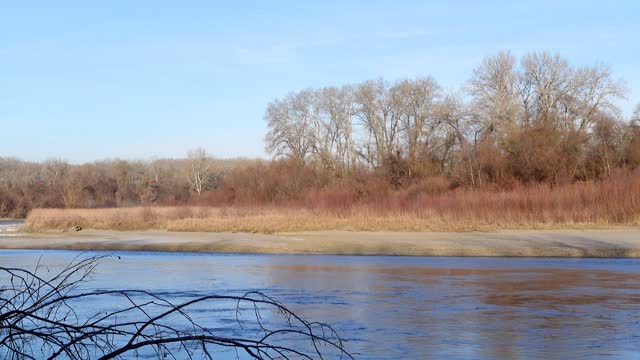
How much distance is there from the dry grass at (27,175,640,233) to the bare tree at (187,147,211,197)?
55.8 m

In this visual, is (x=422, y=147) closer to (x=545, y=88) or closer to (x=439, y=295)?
(x=545, y=88)

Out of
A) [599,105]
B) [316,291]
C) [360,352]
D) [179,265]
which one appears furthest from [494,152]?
[360,352]

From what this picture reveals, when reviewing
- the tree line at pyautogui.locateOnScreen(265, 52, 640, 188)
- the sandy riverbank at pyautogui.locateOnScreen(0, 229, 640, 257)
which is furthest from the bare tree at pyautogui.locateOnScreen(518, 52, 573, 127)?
the sandy riverbank at pyautogui.locateOnScreen(0, 229, 640, 257)

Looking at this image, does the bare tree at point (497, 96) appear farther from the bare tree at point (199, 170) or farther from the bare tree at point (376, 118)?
the bare tree at point (199, 170)

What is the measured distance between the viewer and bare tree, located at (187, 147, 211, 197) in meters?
101

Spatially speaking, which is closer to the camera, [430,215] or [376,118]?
[430,215]

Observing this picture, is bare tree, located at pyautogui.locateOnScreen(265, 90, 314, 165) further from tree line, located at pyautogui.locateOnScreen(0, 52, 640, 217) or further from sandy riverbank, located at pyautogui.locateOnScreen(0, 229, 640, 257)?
sandy riverbank, located at pyautogui.locateOnScreen(0, 229, 640, 257)

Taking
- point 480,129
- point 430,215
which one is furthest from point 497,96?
point 430,215

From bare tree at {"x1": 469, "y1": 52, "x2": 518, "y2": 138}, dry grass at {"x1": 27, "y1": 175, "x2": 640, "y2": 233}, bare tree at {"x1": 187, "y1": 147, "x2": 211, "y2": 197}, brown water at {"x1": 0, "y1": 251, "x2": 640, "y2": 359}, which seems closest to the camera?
brown water at {"x1": 0, "y1": 251, "x2": 640, "y2": 359}

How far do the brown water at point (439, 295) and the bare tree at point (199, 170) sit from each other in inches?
2929

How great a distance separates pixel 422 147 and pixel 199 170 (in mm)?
42429

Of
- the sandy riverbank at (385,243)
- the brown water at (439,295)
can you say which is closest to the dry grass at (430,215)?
the sandy riverbank at (385,243)

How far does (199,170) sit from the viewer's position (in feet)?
342

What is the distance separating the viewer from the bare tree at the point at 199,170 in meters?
101
